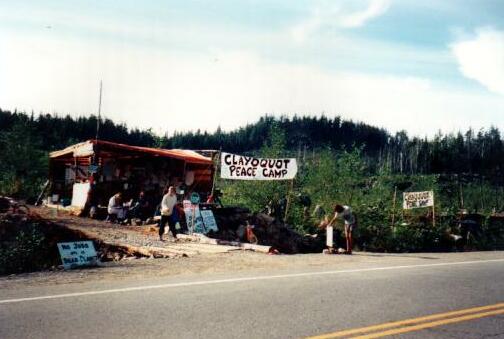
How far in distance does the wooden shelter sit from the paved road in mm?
14841

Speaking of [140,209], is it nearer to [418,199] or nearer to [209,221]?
[209,221]

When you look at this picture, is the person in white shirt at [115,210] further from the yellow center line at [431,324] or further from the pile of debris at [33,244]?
the yellow center line at [431,324]

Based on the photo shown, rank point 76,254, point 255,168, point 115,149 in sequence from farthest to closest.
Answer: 1. point 115,149
2. point 255,168
3. point 76,254

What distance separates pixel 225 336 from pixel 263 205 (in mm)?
16473

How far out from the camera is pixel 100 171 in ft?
77.4

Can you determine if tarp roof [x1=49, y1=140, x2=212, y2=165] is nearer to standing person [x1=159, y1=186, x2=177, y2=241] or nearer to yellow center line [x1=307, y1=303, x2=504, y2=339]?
standing person [x1=159, y1=186, x2=177, y2=241]

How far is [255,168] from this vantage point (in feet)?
59.0

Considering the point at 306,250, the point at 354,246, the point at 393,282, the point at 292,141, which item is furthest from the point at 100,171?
the point at 292,141

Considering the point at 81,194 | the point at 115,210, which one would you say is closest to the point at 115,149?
the point at 81,194

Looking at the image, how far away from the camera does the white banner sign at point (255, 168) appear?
17.6m

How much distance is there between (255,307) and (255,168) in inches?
464

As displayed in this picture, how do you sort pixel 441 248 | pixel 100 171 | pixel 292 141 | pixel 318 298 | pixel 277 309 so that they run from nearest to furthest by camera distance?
pixel 277 309 < pixel 318 298 < pixel 441 248 < pixel 100 171 < pixel 292 141

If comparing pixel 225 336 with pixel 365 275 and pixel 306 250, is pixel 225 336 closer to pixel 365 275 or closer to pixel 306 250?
pixel 365 275

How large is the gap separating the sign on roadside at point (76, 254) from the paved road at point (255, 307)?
2.45 meters
